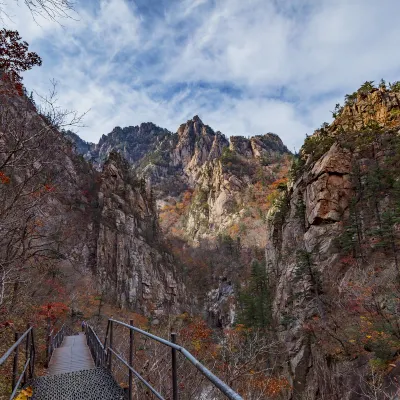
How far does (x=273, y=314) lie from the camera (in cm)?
3450

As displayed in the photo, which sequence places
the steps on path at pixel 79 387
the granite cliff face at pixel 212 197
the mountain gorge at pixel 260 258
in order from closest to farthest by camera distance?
the steps on path at pixel 79 387
the mountain gorge at pixel 260 258
the granite cliff face at pixel 212 197

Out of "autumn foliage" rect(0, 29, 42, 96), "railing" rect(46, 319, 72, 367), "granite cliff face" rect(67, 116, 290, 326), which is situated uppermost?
"granite cliff face" rect(67, 116, 290, 326)

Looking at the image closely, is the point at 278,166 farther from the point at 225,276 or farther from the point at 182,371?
the point at 182,371

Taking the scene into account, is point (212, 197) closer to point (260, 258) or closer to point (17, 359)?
point (260, 258)

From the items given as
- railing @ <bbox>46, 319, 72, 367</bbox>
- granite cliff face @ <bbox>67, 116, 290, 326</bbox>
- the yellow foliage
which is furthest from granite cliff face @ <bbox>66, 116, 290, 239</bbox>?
the yellow foliage

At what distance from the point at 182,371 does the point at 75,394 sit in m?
7.68

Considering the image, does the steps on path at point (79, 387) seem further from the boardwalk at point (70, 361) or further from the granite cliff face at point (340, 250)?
the granite cliff face at point (340, 250)

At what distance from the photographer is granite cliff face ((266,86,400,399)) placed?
18.0 metres

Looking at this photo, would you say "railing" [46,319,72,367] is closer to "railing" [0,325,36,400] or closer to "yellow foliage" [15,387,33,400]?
"railing" [0,325,36,400]

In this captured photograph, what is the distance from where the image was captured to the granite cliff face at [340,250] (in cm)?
1805

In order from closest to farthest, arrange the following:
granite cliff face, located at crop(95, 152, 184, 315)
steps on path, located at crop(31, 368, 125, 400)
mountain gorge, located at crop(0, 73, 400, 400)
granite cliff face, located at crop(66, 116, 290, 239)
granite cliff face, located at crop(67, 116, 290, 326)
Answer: steps on path, located at crop(31, 368, 125, 400)
mountain gorge, located at crop(0, 73, 400, 400)
granite cliff face, located at crop(95, 152, 184, 315)
granite cliff face, located at crop(67, 116, 290, 326)
granite cliff face, located at crop(66, 116, 290, 239)

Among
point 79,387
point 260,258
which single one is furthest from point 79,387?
point 260,258

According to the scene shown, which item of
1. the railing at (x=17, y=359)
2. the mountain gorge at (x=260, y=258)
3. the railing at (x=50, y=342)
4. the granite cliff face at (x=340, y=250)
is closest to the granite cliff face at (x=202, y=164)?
the mountain gorge at (x=260, y=258)

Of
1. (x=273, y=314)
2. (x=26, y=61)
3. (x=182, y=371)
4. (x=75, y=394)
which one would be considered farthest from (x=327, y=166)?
(x=75, y=394)
